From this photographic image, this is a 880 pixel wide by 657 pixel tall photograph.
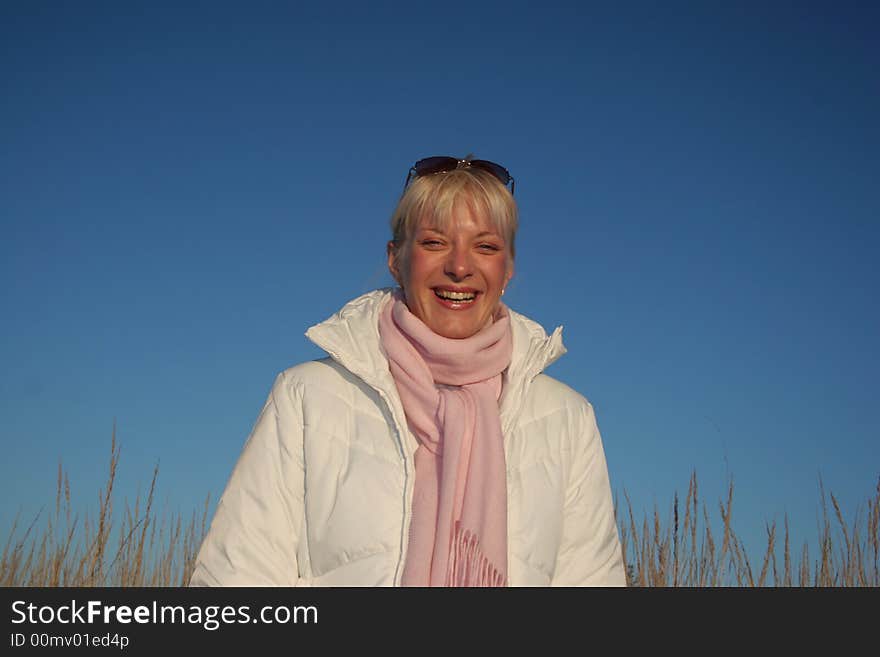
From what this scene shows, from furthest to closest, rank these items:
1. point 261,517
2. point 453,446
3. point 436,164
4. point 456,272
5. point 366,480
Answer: point 436,164 → point 456,272 → point 453,446 → point 366,480 → point 261,517

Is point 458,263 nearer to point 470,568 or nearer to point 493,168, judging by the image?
point 493,168

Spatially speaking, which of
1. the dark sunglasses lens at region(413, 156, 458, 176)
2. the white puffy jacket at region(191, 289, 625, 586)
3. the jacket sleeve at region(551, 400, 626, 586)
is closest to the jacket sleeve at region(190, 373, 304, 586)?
the white puffy jacket at region(191, 289, 625, 586)

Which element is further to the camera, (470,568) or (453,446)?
(453,446)

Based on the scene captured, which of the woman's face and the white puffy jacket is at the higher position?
the woman's face

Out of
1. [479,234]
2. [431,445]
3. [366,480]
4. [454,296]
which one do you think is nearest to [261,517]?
[366,480]

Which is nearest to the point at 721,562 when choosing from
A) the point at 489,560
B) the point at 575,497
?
the point at 575,497

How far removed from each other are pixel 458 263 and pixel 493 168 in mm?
432

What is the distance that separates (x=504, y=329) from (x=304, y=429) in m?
0.83

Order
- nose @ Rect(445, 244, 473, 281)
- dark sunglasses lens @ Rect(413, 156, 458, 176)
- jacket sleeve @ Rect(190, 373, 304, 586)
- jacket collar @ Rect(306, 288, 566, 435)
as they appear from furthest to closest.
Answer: dark sunglasses lens @ Rect(413, 156, 458, 176) < nose @ Rect(445, 244, 473, 281) < jacket collar @ Rect(306, 288, 566, 435) < jacket sleeve @ Rect(190, 373, 304, 586)

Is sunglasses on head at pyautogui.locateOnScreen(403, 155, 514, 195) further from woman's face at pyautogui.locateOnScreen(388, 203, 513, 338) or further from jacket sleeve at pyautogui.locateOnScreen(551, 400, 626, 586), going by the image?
jacket sleeve at pyautogui.locateOnScreen(551, 400, 626, 586)

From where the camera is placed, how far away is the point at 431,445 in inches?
122

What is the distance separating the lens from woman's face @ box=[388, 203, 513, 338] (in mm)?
3193

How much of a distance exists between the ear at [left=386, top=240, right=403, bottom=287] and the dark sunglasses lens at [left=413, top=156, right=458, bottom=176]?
0.30 metres
